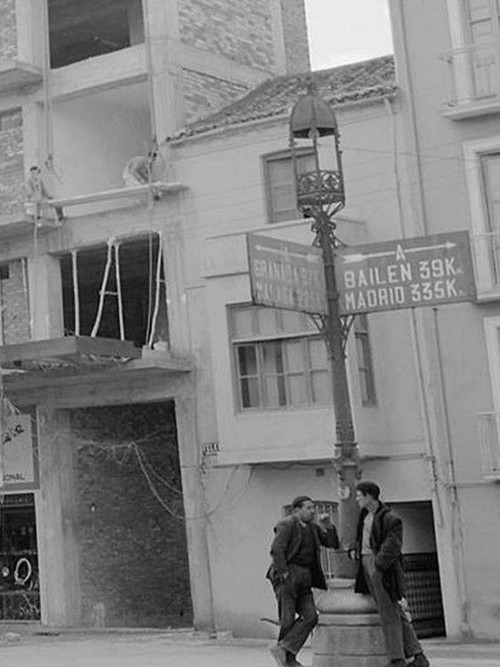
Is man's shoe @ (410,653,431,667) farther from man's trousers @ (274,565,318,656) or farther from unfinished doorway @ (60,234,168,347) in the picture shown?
unfinished doorway @ (60,234,168,347)

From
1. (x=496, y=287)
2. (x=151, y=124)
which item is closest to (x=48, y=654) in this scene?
(x=496, y=287)

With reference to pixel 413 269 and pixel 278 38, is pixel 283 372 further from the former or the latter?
pixel 278 38

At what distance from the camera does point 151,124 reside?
25.3m

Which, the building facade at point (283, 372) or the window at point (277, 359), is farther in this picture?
the window at point (277, 359)

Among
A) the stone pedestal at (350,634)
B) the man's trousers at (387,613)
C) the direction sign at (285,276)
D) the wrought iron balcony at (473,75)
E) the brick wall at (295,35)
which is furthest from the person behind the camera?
the brick wall at (295,35)

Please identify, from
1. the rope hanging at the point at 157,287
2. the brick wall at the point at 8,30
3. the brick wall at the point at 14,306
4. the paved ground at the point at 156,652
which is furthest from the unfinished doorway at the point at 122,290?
the paved ground at the point at 156,652

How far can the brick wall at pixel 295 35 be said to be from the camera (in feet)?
90.5

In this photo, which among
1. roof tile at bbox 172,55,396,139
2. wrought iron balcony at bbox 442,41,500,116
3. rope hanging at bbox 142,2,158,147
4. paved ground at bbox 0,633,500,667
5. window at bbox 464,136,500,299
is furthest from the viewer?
rope hanging at bbox 142,2,158,147

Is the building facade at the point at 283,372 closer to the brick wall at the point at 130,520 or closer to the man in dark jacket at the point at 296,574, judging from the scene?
the brick wall at the point at 130,520

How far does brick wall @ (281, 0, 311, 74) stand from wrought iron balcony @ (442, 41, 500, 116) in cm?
715

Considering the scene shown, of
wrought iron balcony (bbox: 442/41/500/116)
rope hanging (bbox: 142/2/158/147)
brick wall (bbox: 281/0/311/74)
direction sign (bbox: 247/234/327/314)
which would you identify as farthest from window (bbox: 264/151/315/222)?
direction sign (bbox: 247/234/327/314)

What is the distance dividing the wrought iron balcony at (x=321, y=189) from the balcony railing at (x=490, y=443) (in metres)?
7.63

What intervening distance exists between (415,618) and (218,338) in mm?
→ 5410

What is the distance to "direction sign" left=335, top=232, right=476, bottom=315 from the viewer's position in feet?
44.3
